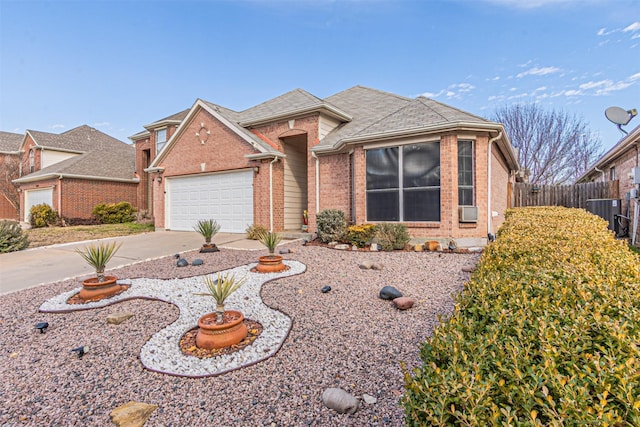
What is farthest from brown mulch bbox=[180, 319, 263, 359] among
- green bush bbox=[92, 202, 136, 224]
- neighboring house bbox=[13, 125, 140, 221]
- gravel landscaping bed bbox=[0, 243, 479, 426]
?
neighboring house bbox=[13, 125, 140, 221]

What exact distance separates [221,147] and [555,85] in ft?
68.1

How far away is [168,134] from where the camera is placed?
661 inches

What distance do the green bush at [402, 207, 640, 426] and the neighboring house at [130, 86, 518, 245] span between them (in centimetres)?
631

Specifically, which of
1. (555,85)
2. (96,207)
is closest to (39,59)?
(96,207)

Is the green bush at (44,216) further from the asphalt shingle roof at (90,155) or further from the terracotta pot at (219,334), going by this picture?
the terracotta pot at (219,334)

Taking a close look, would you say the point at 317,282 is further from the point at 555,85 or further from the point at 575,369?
the point at 555,85

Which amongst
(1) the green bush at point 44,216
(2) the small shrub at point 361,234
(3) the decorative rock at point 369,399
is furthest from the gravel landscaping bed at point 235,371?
(1) the green bush at point 44,216

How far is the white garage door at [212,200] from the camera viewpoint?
1186cm

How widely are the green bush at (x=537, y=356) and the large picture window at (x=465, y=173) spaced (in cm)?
627

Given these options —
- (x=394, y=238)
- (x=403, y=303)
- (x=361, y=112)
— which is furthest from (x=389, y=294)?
(x=361, y=112)

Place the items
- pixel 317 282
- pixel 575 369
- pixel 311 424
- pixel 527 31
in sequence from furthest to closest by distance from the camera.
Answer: pixel 527 31 → pixel 317 282 → pixel 311 424 → pixel 575 369

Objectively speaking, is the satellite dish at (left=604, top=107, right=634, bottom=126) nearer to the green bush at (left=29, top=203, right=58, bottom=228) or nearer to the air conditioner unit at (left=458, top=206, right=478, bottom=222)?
the air conditioner unit at (left=458, top=206, right=478, bottom=222)

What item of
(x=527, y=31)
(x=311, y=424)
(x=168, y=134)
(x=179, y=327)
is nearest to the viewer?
(x=311, y=424)

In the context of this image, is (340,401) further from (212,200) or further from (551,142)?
(551,142)
